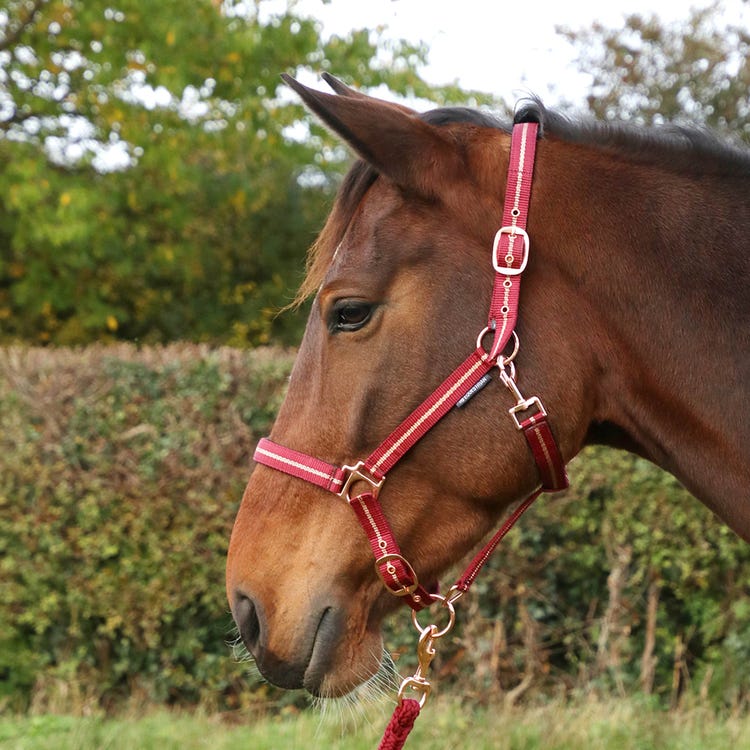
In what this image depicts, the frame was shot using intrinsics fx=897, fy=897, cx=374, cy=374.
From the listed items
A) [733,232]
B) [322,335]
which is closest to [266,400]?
[322,335]

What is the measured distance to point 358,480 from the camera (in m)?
2.11

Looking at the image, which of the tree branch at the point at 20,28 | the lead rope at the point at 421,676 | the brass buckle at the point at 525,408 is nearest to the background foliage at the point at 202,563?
the lead rope at the point at 421,676

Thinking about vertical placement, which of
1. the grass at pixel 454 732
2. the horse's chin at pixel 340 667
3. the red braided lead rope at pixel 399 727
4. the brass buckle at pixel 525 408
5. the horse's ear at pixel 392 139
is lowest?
the grass at pixel 454 732

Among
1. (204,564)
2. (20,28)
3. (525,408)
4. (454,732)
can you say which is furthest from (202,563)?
(20,28)

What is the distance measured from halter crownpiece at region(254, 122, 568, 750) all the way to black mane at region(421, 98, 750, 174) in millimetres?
131

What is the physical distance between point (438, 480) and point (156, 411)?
3.58 meters

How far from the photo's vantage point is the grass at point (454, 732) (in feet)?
13.7

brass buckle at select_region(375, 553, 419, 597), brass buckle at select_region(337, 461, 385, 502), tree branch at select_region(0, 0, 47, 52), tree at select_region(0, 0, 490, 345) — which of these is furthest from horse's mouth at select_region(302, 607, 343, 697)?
tree branch at select_region(0, 0, 47, 52)

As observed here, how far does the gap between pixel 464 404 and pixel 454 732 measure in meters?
2.70

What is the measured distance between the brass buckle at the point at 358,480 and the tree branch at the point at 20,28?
8.42m

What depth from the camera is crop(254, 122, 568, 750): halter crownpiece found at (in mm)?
2076

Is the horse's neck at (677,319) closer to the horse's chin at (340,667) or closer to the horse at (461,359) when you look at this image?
the horse at (461,359)

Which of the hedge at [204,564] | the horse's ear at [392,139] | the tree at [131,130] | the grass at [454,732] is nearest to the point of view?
the horse's ear at [392,139]

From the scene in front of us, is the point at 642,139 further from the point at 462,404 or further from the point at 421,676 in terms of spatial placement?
the point at 421,676
